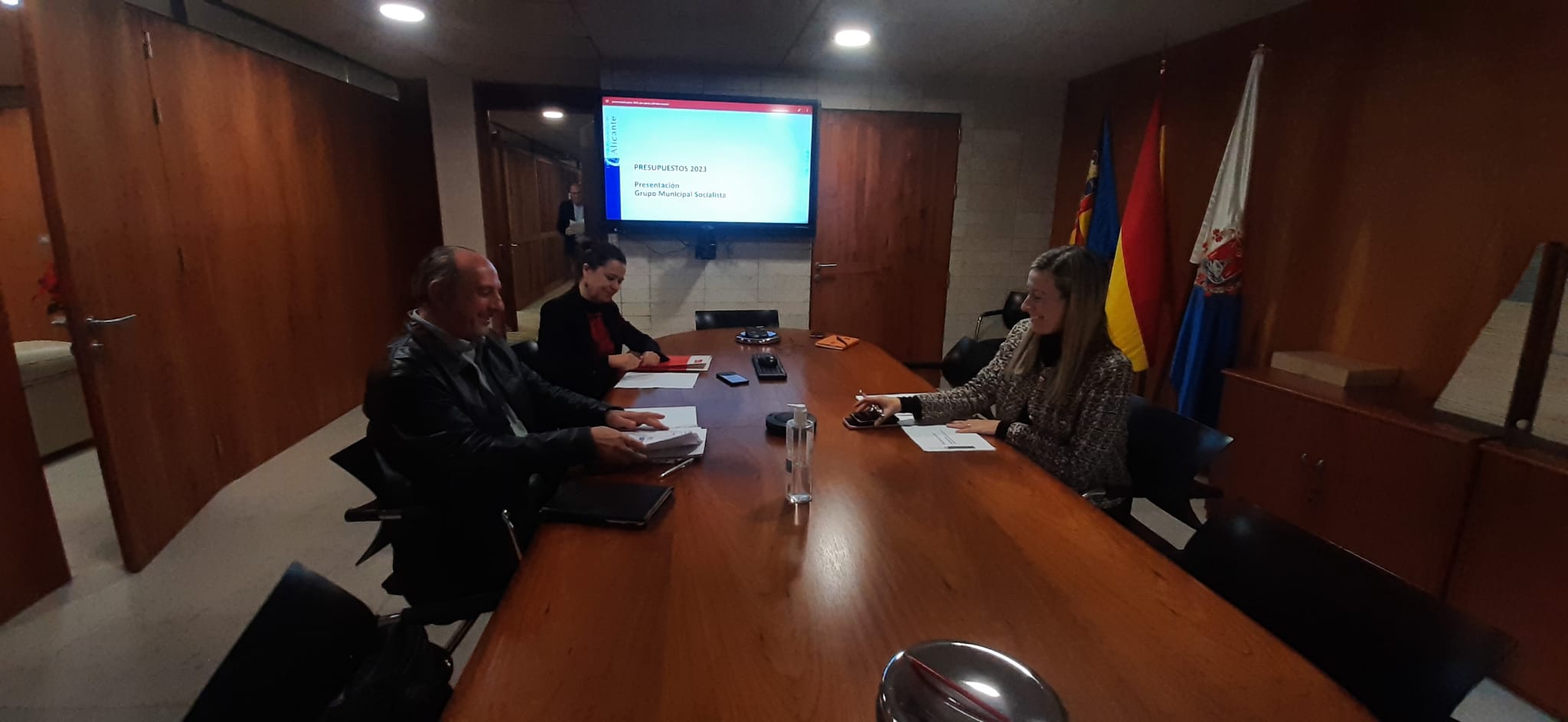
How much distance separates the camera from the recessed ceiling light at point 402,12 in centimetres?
315

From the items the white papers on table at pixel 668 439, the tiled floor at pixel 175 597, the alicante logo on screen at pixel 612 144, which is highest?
the alicante logo on screen at pixel 612 144

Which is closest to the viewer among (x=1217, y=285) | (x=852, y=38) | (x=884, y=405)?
(x=884, y=405)

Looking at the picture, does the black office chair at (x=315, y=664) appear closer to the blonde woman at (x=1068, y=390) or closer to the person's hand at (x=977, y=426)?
the blonde woman at (x=1068, y=390)

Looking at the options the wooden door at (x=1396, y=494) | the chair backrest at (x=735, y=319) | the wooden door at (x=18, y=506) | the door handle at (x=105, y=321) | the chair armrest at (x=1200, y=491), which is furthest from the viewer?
the chair backrest at (x=735, y=319)

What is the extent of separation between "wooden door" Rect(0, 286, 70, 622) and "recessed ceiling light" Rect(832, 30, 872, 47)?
3478 mm

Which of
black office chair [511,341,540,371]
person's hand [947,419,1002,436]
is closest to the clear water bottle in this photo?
person's hand [947,419,1002,436]

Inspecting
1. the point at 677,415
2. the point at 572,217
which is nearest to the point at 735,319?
the point at 677,415

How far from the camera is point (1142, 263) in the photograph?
3.63 meters

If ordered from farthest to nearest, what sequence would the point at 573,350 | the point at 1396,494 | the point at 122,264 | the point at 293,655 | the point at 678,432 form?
the point at 573,350
the point at 122,264
the point at 1396,494
the point at 678,432
the point at 293,655

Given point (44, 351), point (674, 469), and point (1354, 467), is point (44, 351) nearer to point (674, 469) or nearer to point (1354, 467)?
point (674, 469)

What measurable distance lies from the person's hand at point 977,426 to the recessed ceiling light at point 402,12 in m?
3.16

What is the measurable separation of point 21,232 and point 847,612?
5.81 meters

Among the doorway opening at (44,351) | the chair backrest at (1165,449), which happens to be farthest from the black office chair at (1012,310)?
the doorway opening at (44,351)

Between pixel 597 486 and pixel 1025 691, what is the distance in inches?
37.3
